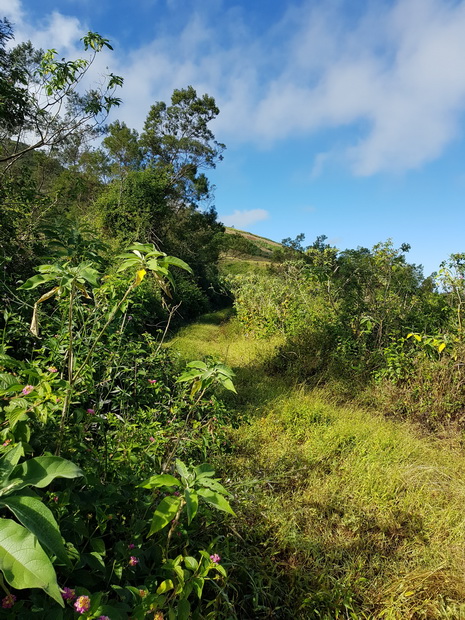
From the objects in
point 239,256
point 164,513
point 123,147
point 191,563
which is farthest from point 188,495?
point 239,256

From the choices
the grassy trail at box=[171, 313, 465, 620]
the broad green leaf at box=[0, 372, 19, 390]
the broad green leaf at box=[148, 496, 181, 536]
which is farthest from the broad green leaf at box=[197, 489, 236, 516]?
the broad green leaf at box=[0, 372, 19, 390]

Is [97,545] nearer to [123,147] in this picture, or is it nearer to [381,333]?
[381,333]

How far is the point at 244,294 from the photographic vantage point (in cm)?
781

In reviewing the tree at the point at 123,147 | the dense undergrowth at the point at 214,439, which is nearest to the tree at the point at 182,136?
Answer: the tree at the point at 123,147

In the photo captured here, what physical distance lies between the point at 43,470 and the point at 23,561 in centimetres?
20

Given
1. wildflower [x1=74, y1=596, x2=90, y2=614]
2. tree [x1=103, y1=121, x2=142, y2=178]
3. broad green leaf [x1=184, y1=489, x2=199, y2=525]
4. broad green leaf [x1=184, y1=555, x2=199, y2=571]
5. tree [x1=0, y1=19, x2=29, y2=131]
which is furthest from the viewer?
tree [x1=103, y1=121, x2=142, y2=178]

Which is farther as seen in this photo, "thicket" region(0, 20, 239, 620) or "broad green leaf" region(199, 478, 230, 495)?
"broad green leaf" region(199, 478, 230, 495)

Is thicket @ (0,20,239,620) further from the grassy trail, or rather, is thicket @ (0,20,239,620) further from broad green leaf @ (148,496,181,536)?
the grassy trail

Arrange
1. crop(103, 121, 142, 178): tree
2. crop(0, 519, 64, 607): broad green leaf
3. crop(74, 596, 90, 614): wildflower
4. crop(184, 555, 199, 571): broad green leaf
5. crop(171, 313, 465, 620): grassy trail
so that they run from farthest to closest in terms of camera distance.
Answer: crop(103, 121, 142, 178): tree, crop(171, 313, 465, 620): grassy trail, crop(184, 555, 199, 571): broad green leaf, crop(74, 596, 90, 614): wildflower, crop(0, 519, 64, 607): broad green leaf

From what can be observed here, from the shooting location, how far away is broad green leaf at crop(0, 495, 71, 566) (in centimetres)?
58

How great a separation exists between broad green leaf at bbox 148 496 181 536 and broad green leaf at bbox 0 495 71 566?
510mm

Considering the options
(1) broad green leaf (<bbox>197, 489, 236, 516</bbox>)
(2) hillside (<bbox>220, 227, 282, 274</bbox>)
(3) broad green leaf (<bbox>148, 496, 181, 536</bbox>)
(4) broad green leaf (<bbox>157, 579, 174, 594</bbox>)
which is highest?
(2) hillside (<bbox>220, 227, 282, 274</bbox>)

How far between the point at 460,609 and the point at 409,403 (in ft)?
8.01

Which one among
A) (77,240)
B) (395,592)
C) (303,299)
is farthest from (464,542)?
(303,299)
